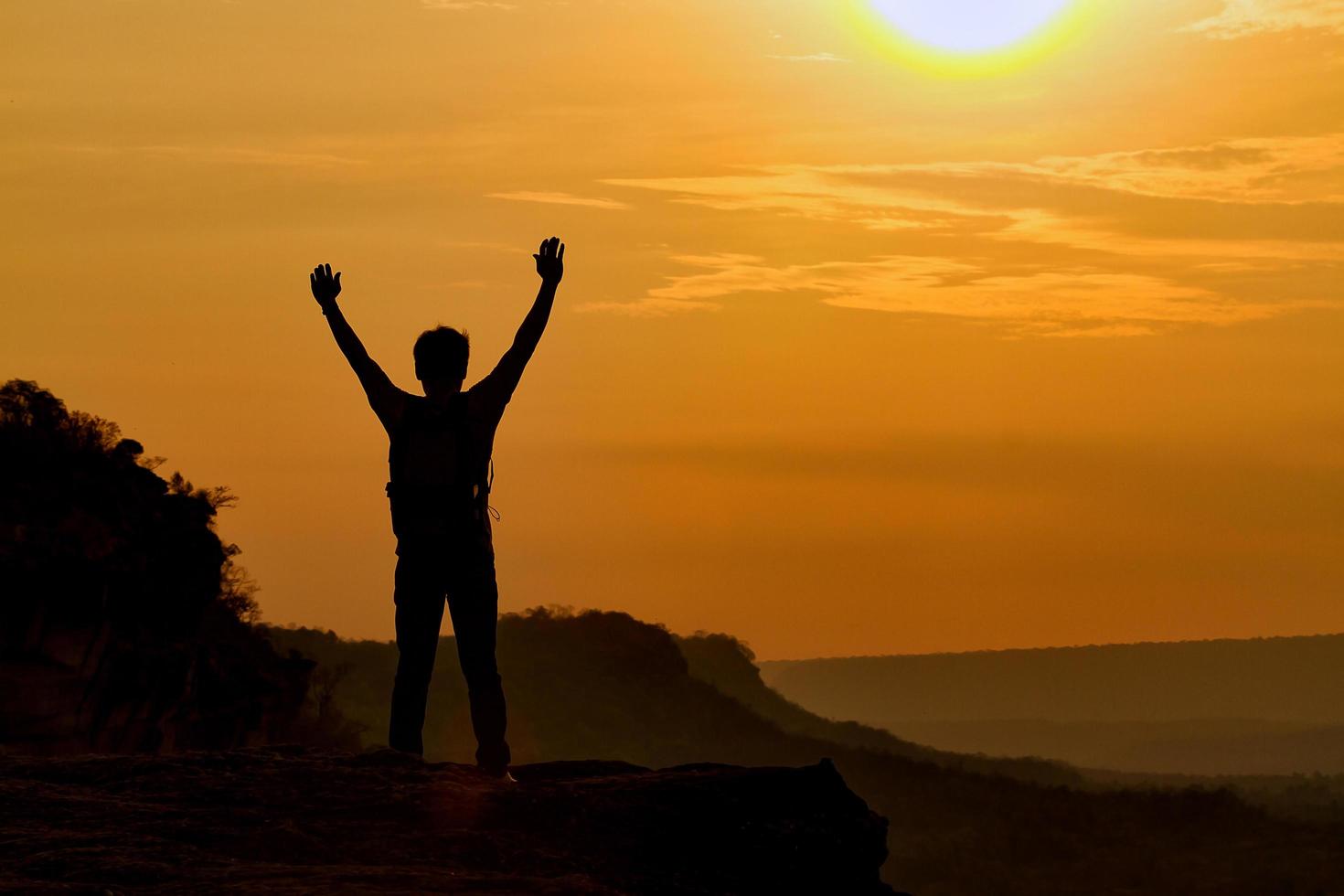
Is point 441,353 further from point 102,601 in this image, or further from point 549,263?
point 102,601

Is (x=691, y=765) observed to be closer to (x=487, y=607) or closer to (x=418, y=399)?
(x=487, y=607)

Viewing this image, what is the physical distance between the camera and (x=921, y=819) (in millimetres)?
161750

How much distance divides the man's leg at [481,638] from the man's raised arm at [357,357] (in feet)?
3.15

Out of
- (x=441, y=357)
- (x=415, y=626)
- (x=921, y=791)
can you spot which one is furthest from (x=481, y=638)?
(x=921, y=791)

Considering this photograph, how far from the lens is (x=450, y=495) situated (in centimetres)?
1135

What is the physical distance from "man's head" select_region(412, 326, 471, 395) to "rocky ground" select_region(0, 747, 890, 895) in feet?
7.18

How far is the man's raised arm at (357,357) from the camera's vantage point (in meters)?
11.5

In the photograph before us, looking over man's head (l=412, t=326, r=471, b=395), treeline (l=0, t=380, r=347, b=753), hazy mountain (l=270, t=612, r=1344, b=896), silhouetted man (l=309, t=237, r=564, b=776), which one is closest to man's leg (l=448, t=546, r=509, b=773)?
silhouetted man (l=309, t=237, r=564, b=776)

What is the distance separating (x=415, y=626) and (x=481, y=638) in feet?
1.31

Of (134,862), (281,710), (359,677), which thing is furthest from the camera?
(359,677)

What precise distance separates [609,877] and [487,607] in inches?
95.7

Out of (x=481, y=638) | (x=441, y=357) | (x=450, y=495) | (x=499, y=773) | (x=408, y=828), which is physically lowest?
(x=408, y=828)

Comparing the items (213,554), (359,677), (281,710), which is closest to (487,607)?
(213,554)

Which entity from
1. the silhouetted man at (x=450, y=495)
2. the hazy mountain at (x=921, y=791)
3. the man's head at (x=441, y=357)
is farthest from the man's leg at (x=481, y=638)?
the hazy mountain at (x=921, y=791)
